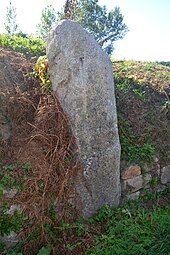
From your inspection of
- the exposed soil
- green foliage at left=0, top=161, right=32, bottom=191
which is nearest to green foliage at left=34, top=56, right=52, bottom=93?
the exposed soil

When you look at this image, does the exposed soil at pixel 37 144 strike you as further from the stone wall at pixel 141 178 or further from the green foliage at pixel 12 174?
the stone wall at pixel 141 178

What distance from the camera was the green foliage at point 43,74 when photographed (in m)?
4.53

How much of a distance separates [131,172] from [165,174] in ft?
2.40

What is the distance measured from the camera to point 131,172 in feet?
15.2

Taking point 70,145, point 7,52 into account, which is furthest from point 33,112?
point 7,52

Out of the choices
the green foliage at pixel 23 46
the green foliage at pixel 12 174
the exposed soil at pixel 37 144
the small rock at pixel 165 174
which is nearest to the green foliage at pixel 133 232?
the exposed soil at pixel 37 144

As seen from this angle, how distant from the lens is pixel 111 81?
4418mm

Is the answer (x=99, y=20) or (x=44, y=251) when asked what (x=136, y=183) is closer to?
(x=44, y=251)

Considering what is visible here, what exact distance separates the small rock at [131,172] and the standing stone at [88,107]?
10.7 inches

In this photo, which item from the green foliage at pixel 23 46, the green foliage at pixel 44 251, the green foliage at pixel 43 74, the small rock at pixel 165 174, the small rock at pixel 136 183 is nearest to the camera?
the green foliage at pixel 44 251

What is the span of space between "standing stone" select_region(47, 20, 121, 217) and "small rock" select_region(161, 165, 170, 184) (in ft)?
3.37

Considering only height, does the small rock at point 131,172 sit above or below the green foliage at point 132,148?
below

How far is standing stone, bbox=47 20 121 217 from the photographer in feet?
13.7

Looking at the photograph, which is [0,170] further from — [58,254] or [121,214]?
[121,214]
